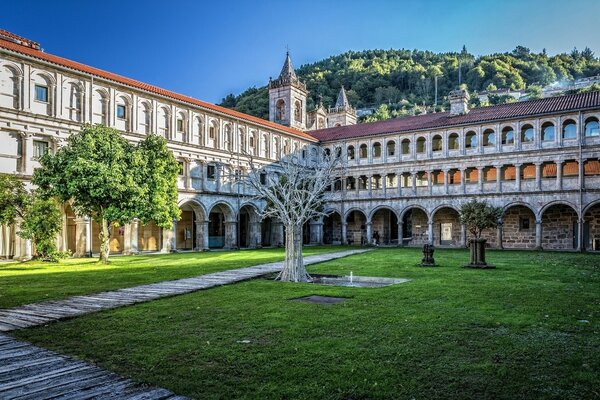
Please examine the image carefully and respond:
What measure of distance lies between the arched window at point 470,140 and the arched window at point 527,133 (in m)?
3.62

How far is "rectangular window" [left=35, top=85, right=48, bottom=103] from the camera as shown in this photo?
86.5 ft

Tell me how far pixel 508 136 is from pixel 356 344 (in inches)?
1381

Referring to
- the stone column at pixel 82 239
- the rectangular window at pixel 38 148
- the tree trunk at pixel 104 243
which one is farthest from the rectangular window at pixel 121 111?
the tree trunk at pixel 104 243

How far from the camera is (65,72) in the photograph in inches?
1081

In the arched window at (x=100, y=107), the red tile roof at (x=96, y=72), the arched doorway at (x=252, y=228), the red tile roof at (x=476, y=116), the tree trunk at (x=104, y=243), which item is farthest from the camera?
the arched doorway at (x=252, y=228)

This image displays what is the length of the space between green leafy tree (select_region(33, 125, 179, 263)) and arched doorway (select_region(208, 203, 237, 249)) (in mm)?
12990

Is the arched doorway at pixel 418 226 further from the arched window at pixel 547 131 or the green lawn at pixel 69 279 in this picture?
the green lawn at pixel 69 279

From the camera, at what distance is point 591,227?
34.7m

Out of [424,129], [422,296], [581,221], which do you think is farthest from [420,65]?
[422,296]

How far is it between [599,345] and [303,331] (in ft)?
14.2

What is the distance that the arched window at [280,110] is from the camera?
187 feet

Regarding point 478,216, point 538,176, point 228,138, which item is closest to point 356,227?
point 228,138

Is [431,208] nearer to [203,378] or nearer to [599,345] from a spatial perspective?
[599,345]

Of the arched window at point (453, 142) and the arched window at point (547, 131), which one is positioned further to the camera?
the arched window at point (453, 142)
